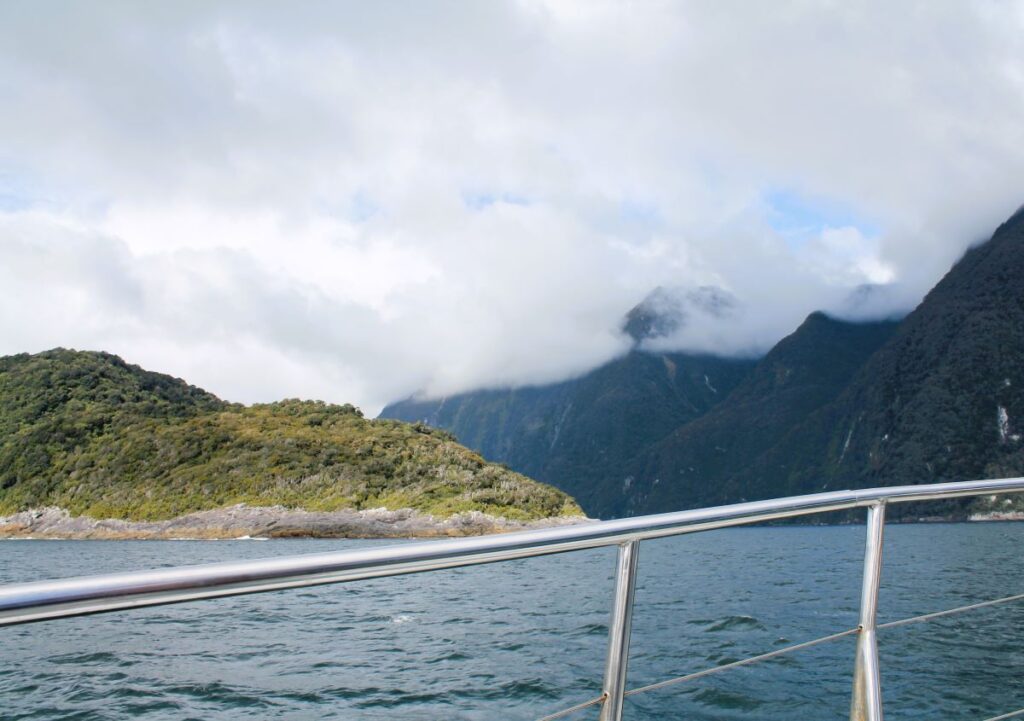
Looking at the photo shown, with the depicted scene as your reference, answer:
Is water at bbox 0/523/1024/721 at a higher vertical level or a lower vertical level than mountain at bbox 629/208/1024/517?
lower

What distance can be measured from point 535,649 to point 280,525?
8052 centimetres

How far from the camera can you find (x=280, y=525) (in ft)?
278

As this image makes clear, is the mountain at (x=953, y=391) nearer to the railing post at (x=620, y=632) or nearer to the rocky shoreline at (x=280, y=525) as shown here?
the rocky shoreline at (x=280, y=525)

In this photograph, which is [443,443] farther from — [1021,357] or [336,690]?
[1021,357]

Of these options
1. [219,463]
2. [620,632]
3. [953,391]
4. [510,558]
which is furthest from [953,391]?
[510,558]

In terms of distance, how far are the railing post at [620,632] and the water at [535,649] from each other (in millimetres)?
71

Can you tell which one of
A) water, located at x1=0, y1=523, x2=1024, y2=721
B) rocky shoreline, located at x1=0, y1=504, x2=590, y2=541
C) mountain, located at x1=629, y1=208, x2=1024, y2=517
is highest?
mountain, located at x1=629, y1=208, x2=1024, y2=517

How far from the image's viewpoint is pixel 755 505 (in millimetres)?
2289

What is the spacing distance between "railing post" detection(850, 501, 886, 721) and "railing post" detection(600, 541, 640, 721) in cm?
100

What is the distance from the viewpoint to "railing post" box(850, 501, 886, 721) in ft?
7.98

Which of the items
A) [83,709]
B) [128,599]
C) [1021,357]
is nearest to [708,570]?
[128,599]

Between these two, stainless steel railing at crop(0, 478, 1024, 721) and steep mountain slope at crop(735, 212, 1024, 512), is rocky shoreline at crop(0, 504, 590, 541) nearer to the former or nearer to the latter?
stainless steel railing at crop(0, 478, 1024, 721)

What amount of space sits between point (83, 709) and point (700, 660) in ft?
23.9

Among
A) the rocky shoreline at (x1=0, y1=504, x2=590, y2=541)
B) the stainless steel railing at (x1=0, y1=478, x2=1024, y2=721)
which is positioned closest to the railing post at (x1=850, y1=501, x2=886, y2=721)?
the stainless steel railing at (x1=0, y1=478, x2=1024, y2=721)
